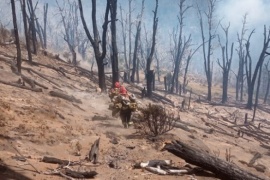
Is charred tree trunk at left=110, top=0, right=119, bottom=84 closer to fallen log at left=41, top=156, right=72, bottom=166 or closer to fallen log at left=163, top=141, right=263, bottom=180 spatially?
fallen log at left=163, top=141, right=263, bottom=180

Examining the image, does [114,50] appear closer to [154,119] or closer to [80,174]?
[154,119]

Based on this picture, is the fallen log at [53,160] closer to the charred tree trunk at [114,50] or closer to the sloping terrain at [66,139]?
the sloping terrain at [66,139]

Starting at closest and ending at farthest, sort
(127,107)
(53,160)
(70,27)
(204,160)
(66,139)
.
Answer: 1. (53,160)
2. (204,160)
3. (66,139)
4. (127,107)
5. (70,27)

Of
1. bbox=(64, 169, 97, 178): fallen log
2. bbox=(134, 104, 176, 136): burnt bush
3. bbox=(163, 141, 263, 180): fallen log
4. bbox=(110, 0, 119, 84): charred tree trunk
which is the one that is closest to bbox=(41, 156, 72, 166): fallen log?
bbox=(64, 169, 97, 178): fallen log

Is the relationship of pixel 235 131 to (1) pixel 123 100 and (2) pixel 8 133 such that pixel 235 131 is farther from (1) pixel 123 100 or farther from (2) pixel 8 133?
(2) pixel 8 133

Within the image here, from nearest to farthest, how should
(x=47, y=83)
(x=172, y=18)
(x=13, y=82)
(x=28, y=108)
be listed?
(x=28, y=108) → (x=13, y=82) → (x=47, y=83) → (x=172, y=18)

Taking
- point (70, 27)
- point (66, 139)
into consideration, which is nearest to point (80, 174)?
point (66, 139)

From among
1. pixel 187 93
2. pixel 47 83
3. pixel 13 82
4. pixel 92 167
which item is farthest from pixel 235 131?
pixel 187 93

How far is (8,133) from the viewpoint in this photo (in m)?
7.71

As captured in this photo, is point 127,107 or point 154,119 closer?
point 154,119

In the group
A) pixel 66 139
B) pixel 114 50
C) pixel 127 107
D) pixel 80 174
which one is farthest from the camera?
pixel 114 50

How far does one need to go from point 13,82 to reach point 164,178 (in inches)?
371

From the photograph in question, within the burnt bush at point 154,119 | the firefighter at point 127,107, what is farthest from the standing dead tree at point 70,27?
the burnt bush at point 154,119

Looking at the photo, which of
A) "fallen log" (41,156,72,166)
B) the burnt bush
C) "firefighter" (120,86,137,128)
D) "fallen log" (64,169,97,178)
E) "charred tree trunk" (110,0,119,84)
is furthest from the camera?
"charred tree trunk" (110,0,119,84)
